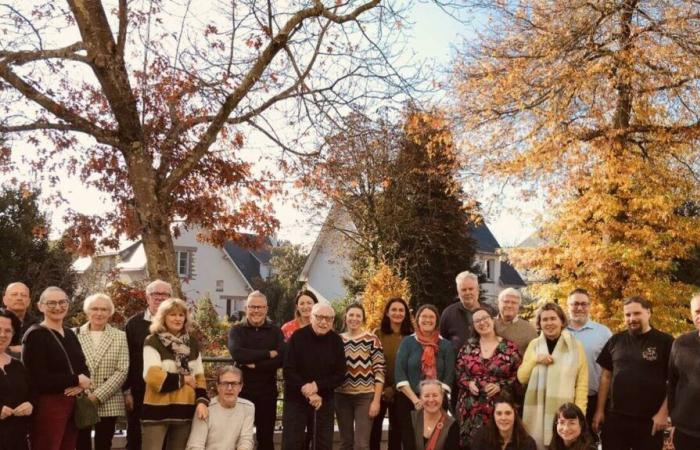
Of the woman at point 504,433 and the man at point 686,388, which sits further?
the woman at point 504,433

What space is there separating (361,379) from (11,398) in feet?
9.75

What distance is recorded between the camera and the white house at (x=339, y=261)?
30.0 metres

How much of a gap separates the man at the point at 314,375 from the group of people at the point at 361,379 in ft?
0.04

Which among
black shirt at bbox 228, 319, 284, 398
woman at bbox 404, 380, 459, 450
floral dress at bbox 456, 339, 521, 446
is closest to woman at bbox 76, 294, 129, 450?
black shirt at bbox 228, 319, 284, 398

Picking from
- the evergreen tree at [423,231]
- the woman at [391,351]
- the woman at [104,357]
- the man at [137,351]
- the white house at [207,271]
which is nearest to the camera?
the woman at [104,357]

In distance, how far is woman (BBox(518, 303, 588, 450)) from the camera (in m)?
5.94

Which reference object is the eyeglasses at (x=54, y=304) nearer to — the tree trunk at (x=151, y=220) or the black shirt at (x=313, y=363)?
the black shirt at (x=313, y=363)

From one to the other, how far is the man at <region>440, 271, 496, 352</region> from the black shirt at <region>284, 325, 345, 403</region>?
45.4 inches

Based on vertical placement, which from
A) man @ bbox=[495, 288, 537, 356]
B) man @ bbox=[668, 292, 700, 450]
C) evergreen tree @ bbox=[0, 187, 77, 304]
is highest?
evergreen tree @ bbox=[0, 187, 77, 304]

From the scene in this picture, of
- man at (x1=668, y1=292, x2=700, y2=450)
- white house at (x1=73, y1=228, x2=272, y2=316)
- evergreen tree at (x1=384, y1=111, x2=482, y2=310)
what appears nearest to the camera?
man at (x1=668, y1=292, x2=700, y2=450)

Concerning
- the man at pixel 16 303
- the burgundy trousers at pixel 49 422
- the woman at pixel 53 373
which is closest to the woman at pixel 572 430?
the woman at pixel 53 373

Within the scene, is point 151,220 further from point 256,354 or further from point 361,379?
point 361,379

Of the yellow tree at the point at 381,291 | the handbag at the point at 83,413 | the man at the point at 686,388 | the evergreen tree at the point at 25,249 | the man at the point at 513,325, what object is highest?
the evergreen tree at the point at 25,249

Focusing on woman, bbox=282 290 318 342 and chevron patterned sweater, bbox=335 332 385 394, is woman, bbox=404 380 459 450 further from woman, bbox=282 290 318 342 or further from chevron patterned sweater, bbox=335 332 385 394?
woman, bbox=282 290 318 342
